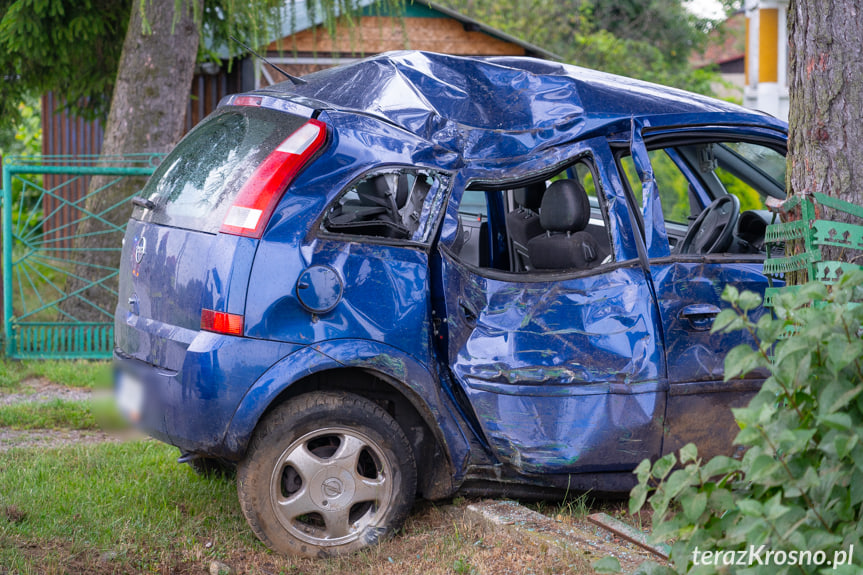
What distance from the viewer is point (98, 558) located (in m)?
3.58

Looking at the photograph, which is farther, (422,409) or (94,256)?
(94,256)

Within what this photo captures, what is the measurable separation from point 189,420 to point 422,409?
941 millimetres

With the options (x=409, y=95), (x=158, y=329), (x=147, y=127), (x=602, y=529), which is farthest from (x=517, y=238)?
(x=147, y=127)

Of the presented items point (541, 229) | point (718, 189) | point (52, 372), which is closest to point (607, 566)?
point (541, 229)

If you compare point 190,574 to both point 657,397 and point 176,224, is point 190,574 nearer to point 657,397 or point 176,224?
point 176,224

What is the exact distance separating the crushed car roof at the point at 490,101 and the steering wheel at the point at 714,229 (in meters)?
0.48

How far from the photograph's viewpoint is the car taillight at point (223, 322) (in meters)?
3.47

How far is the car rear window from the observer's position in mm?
3691

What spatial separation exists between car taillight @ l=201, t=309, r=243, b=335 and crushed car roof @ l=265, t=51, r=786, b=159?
1.01 metres

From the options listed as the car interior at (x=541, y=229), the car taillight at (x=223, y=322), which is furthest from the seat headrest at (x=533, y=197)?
the car taillight at (x=223, y=322)

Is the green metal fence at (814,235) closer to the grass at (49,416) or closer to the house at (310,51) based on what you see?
the grass at (49,416)

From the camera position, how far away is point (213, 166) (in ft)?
12.8

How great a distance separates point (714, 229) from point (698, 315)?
82 centimetres

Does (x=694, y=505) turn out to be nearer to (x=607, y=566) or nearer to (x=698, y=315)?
(x=607, y=566)
